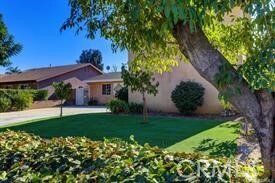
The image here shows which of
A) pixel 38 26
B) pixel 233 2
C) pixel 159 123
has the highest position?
pixel 38 26

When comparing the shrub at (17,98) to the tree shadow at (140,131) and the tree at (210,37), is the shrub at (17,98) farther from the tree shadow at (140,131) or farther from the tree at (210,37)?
the tree at (210,37)

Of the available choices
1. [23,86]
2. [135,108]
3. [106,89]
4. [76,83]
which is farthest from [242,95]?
[23,86]

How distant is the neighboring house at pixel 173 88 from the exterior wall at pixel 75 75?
19.8 metres

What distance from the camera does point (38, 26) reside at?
25.5 m

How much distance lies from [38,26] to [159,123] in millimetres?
14039

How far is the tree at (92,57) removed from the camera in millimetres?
73750

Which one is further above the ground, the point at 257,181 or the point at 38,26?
the point at 38,26

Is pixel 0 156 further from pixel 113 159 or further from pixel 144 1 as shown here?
pixel 144 1

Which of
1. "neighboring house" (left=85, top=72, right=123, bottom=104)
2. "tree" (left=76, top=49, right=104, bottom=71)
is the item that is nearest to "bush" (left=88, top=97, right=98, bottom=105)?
"neighboring house" (left=85, top=72, right=123, bottom=104)

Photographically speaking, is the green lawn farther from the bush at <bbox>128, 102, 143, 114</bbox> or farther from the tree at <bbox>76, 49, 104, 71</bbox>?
the tree at <bbox>76, 49, 104, 71</bbox>

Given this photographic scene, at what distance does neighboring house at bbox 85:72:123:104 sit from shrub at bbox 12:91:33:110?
7339 mm

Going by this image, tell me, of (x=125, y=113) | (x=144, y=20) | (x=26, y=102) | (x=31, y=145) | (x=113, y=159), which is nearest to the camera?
(x=144, y=20)

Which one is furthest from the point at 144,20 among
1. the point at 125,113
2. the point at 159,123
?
the point at 125,113

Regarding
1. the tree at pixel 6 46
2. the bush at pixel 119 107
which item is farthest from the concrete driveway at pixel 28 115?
the bush at pixel 119 107
